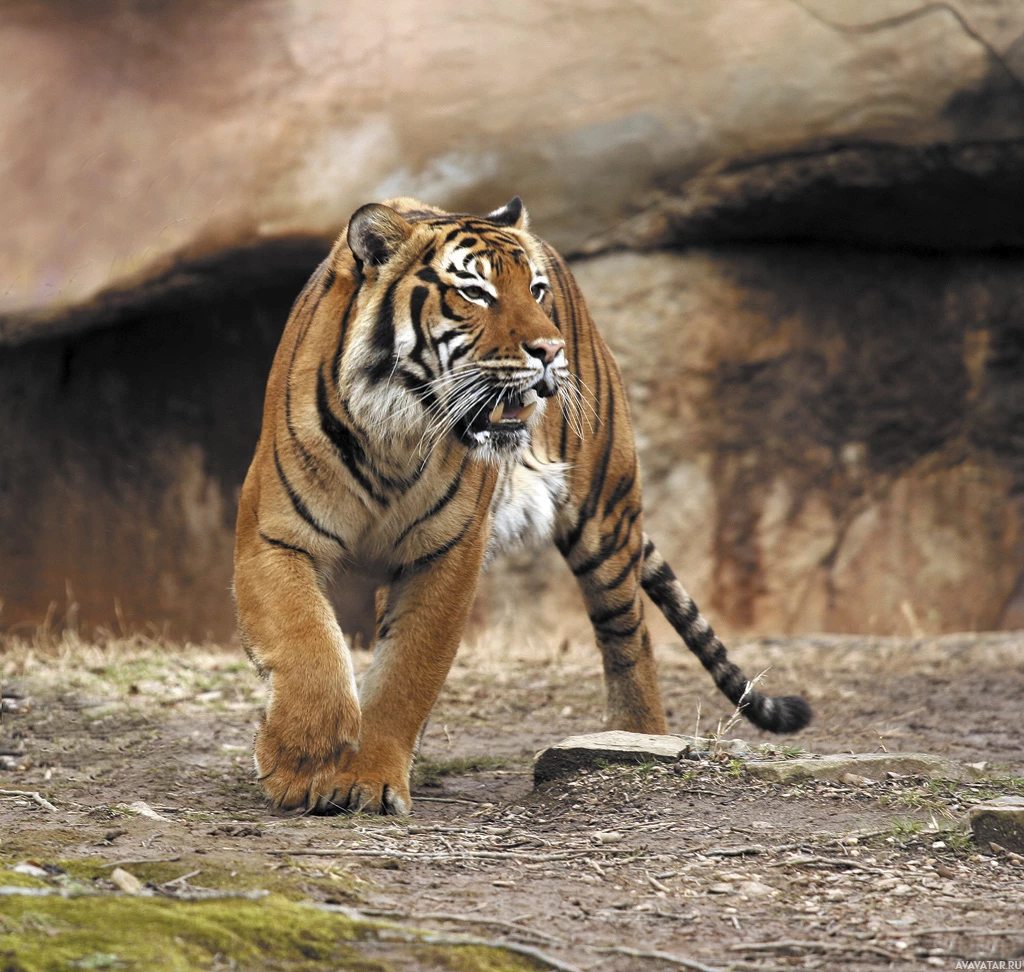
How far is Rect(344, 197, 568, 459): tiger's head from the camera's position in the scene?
312 cm

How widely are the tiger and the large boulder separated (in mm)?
3058

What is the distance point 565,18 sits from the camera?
Answer: 6.57 metres

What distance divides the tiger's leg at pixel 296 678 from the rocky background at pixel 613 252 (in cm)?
314

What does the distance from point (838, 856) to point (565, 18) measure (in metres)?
5.05

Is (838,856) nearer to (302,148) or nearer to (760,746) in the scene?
(760,746)

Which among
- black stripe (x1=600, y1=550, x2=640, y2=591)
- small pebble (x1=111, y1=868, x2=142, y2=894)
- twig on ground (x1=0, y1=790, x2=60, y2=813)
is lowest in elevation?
twig on ground (x1=0, y1=790, x2=60, y2=813)

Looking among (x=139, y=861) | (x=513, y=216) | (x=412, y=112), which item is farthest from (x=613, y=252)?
(x=139, y=861)

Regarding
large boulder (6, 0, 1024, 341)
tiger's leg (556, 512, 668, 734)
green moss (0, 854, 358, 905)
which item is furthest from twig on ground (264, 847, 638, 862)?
large boulder (6, 0, 1024, 341)

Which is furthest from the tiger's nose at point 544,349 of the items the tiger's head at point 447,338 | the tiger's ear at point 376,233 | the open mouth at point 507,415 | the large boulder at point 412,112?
the large boulder at point 412,112

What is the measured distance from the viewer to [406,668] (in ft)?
10.6

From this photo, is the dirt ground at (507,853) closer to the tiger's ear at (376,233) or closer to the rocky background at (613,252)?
the tiger's ear at (376,233)

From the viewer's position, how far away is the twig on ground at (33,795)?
288 centimetres

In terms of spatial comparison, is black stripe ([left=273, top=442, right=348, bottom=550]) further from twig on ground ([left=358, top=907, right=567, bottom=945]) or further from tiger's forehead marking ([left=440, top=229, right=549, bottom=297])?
twig on ground ([left=358, top=907, right=567, bottom=945])

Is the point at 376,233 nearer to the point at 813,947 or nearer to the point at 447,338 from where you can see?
the point at 447,338
